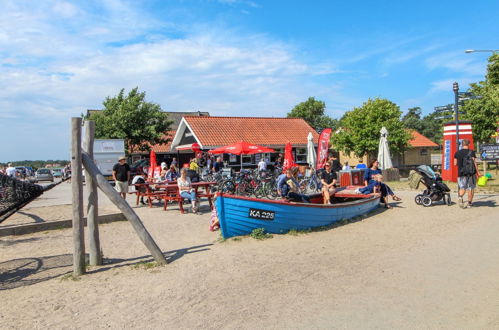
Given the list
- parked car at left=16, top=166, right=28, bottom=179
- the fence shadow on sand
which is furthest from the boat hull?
parked car at left=16, top=166, right=28, bottom=179

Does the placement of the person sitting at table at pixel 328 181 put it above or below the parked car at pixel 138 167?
below

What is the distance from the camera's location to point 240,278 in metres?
5.58

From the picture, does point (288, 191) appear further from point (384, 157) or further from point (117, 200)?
point (384, 157)

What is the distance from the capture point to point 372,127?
3241 cm

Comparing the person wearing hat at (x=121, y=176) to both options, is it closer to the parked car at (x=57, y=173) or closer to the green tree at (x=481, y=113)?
the green tree at (x=481, y=113)

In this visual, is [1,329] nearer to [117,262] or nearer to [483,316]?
[117,262]

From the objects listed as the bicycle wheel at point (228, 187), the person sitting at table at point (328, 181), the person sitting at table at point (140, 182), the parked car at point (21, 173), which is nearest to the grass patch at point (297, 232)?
the person sitting at table at point (328, 181)

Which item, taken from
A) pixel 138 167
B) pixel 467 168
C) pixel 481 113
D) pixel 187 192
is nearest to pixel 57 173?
pixel 138 167

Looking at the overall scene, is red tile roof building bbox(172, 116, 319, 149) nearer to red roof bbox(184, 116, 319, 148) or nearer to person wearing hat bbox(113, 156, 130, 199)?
red roof bbox(184, 116, 319, 148)

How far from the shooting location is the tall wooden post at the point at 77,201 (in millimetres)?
5902

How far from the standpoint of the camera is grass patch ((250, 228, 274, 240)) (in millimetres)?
7817

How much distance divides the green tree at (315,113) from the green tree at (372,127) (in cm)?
1786

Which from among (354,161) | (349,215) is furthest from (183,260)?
(354,161)

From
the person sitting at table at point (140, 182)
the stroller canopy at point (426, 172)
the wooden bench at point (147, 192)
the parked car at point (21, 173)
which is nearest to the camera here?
the stroller canopy at point (426, 172)
